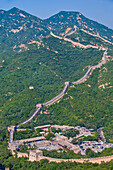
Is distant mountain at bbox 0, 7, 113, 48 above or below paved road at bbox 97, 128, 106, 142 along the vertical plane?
above

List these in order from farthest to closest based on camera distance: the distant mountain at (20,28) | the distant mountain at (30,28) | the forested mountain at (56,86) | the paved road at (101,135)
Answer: the distant mountain at (20,28) < the distant mountain at (30,28) < the forested mountain at (56,86) < the paved road at (101,135)

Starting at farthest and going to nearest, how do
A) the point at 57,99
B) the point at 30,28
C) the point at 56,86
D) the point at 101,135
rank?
1. the point at 30,28
2. the point at 56,86
3. the point at 57,99
4. the point at 101,135

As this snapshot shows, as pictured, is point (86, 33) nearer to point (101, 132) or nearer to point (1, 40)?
point (1, 40)

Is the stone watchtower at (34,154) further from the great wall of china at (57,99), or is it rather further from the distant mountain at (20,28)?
the distant mountain at (20,28)

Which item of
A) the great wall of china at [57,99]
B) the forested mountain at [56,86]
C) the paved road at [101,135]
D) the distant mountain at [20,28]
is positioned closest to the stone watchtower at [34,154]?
the great wall of china at [57,99]

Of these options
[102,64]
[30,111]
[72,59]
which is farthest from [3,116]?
[72,59]

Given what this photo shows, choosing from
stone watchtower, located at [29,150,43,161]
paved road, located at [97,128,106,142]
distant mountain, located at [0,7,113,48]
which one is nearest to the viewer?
stone watchtower, located at [29,150,43,161]

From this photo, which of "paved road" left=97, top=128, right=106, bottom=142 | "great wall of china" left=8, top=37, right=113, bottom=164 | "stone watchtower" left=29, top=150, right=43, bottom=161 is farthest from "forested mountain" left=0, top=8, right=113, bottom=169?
"stone watchtower" left=29, top=150, right=43, bottom=161

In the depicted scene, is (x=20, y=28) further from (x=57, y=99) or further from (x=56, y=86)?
(x=57, y=99)

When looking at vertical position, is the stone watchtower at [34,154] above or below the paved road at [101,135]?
below

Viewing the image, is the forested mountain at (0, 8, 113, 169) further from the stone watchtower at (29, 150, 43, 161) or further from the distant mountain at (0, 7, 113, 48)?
the distant mountain at (0, 7, 113, 48)

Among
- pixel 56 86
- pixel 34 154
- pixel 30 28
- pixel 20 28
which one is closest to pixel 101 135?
pixel 34 154

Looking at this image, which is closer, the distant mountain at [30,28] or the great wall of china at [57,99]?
the great wall of china at [57,99]
